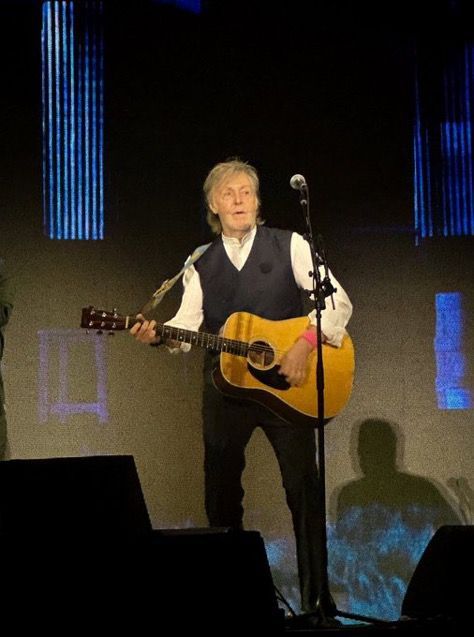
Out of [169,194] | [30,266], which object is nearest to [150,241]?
[169,194]

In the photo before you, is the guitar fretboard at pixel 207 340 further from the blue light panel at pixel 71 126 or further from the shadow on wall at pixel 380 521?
the shadow on wall at pixel 380 521

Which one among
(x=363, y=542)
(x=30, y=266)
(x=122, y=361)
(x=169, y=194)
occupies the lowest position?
(x=363, y=542)

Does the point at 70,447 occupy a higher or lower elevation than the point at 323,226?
lower

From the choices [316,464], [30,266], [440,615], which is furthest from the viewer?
[30,266]

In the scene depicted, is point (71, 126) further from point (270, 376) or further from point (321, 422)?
point (321, 422)

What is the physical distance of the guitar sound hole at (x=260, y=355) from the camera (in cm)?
469

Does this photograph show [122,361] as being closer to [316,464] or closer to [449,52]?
[316,464]

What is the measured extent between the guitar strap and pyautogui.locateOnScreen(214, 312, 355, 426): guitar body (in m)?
0.40

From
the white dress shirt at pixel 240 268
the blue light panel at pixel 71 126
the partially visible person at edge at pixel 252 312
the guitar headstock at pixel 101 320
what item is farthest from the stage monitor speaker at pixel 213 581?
the blue light panel at pixel 71 126

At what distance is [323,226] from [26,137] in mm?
1768

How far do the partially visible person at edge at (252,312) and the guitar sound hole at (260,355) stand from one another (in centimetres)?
7

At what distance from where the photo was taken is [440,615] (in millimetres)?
2990

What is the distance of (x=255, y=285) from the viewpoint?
496 cm

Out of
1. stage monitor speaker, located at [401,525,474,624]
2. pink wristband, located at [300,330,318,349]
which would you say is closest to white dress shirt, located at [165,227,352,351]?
pink wristband, located at [300,330,318,349]
